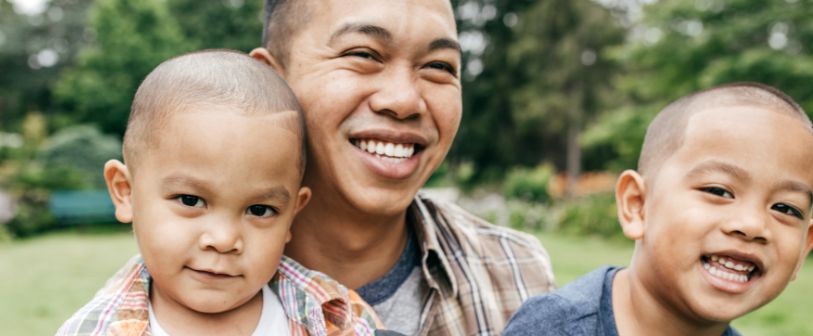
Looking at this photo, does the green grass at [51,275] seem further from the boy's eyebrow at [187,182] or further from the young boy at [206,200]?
the boy's eyebrow at [187,182]

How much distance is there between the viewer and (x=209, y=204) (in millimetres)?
2016

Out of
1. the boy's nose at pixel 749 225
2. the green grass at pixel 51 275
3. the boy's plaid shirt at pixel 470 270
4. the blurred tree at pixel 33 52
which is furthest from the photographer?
the blurred tree at pixel 33 52

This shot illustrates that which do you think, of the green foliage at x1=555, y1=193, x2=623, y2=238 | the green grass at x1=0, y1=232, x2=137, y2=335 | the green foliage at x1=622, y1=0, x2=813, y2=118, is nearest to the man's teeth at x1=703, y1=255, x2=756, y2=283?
the green grass at x1=0, y1=232, x2=137, y2=335

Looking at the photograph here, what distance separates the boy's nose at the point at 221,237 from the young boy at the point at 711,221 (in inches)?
39.5

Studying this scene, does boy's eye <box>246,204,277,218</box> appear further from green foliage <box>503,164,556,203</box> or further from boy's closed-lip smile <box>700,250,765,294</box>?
green foliage <box>503,164,556,203</box>

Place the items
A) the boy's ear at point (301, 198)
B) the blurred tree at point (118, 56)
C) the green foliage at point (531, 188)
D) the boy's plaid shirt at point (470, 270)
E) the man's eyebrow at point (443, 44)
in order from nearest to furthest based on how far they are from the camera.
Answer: the boy's ear at point (301, 198) → the man's eyebrow at point (443, 44) → the boy's plaid shirt at point (470, 270) → the green foliage at point (531, 188) → the blurred tree at point (118, 56)

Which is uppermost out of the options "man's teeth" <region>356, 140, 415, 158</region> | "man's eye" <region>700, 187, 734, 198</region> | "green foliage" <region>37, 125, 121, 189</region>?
"man's teeth" <region>356, 140, 415, 158</region>

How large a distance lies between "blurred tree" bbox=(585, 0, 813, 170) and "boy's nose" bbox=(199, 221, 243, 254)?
11.0 meters

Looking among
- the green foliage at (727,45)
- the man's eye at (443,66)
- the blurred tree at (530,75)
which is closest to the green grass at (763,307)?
the green foliage at (727,45)

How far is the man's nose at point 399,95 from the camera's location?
2445 millimetres

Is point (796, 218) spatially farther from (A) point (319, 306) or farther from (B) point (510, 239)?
(A) point (319, 306)

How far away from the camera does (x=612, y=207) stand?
1527 centimetres

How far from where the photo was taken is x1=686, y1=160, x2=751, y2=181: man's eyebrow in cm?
213

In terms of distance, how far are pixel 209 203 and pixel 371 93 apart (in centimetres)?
74
